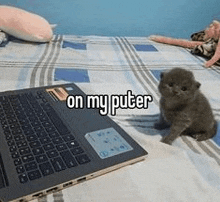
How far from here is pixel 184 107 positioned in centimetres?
72

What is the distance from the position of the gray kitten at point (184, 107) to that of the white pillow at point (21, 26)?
1.03 metres

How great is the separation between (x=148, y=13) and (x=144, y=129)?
1749 mm

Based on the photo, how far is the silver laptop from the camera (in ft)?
1.47

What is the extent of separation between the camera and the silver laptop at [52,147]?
17.6 inches

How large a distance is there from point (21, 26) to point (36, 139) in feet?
3.78

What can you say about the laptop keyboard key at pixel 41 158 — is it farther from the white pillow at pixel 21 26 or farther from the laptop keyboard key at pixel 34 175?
the white pillow at pixel 21 26

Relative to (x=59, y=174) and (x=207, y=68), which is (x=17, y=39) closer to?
(x=207, y=68)

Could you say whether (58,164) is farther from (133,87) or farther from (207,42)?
(207,42)

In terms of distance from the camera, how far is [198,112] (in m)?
0.72

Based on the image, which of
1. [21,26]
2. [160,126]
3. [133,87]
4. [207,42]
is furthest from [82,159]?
[207,42]

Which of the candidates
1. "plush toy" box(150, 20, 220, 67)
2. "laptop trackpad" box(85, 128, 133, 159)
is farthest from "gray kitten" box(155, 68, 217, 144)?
"plush toy" box(150, 20, 220, 67)

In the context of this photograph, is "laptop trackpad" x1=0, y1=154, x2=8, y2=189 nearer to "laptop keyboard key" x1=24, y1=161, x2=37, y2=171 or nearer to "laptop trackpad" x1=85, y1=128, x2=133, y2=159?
"laptop keyboard key" x1=24, y1=161, x2=37, y2=171

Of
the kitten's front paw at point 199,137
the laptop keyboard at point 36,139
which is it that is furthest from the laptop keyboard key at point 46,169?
the kitten's front paw at point 199,137

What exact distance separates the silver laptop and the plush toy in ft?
3.15
